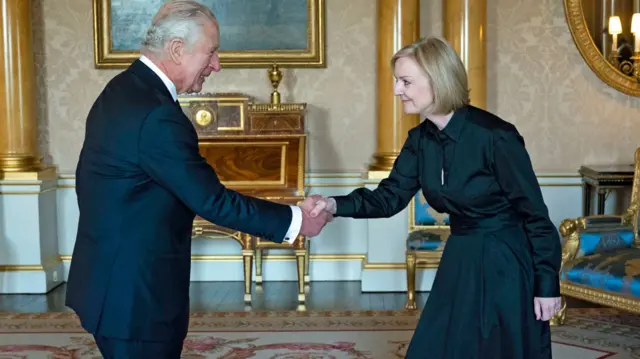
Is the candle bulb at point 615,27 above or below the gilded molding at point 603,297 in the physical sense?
above

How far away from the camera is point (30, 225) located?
629 centimetres

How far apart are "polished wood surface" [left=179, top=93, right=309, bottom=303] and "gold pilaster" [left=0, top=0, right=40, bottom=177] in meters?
1.16

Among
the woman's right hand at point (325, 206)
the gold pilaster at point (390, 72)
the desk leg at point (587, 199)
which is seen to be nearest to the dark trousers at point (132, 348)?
the woman's right hand at point (325, 206)

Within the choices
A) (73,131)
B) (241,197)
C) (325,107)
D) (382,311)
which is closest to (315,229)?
(241,197)

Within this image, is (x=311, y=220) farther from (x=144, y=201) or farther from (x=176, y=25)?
(x=176, y=25)

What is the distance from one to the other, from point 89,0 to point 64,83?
65 cm

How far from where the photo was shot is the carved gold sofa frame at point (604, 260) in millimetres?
4736

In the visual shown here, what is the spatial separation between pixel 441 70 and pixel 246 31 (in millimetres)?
4059

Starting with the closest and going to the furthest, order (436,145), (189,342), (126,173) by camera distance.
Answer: (126,173) < (436,145) < (189,342)

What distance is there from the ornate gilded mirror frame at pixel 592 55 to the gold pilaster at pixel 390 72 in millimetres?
1146

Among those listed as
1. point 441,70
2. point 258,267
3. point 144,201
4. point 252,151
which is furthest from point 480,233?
point 258,267

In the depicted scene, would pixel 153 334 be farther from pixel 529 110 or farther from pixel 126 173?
pixel 529 110

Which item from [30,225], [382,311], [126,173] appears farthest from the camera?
[30,225]

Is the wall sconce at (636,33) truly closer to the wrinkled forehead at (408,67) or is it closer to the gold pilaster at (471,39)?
the gold pilaster at (471,39)
